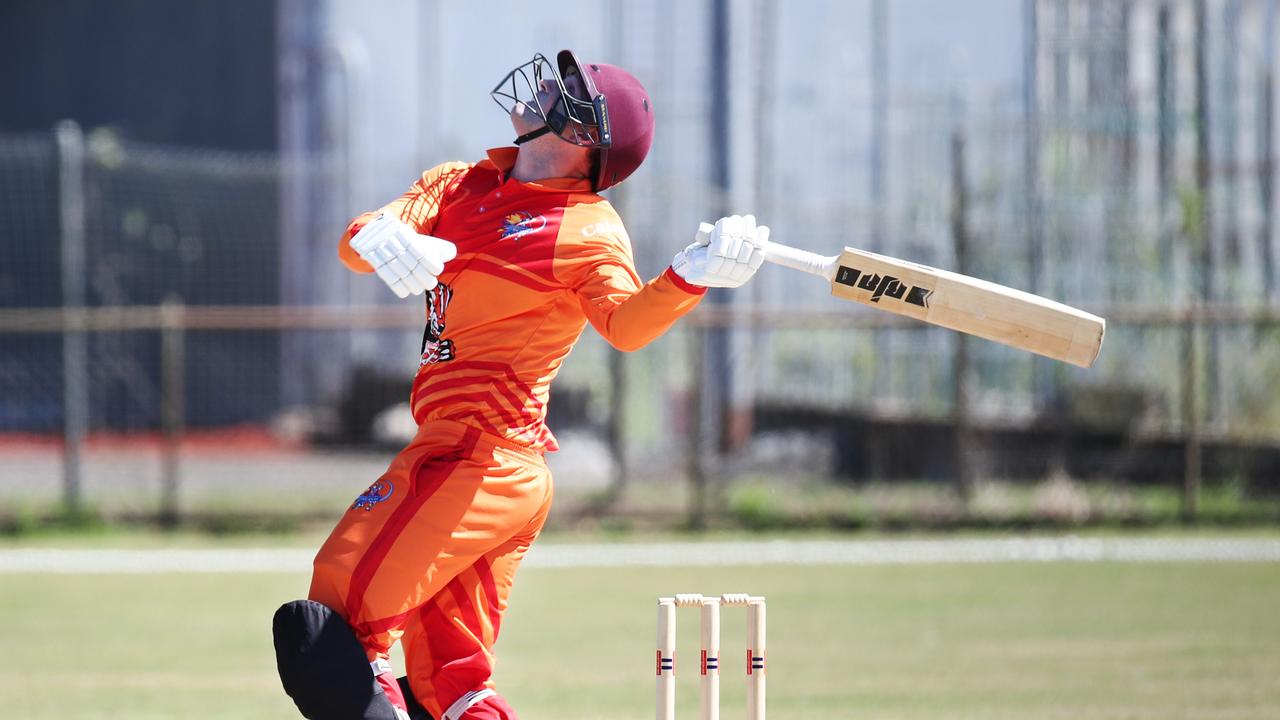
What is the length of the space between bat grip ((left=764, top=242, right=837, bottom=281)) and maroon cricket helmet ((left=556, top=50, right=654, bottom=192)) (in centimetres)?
48

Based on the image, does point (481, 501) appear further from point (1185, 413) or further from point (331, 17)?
point (331, 17)

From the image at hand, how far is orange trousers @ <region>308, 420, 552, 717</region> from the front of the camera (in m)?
3.90

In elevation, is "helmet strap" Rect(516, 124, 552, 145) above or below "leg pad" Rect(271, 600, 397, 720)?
above

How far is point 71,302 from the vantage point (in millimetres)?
12938

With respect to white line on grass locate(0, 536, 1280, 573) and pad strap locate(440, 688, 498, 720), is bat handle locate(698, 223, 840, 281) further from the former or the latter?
white line on grass locate(0, 536, 1280, 573)

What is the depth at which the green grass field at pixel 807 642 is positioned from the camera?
6.66 metres

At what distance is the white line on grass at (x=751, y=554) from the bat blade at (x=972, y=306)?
7079mm

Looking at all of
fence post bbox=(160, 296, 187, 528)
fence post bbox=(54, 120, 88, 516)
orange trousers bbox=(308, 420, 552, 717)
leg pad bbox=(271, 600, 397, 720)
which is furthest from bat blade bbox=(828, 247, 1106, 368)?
fence post bbox=(54, 120, 88, 516)

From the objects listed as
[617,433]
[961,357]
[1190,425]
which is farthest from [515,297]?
[1190,425]

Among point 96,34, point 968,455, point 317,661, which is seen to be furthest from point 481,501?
point 96,34

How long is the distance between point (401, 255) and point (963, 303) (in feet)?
4.82

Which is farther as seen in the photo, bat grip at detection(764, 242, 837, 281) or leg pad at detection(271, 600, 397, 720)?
bat grip at detection(764, 242, 837, 281)

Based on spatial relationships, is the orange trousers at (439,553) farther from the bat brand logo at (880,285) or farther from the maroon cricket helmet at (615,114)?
the bat brand logo at (880,285)

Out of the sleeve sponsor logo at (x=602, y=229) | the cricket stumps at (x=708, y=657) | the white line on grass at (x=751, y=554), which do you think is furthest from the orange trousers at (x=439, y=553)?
the white line on grass at (x=751, y=554)
